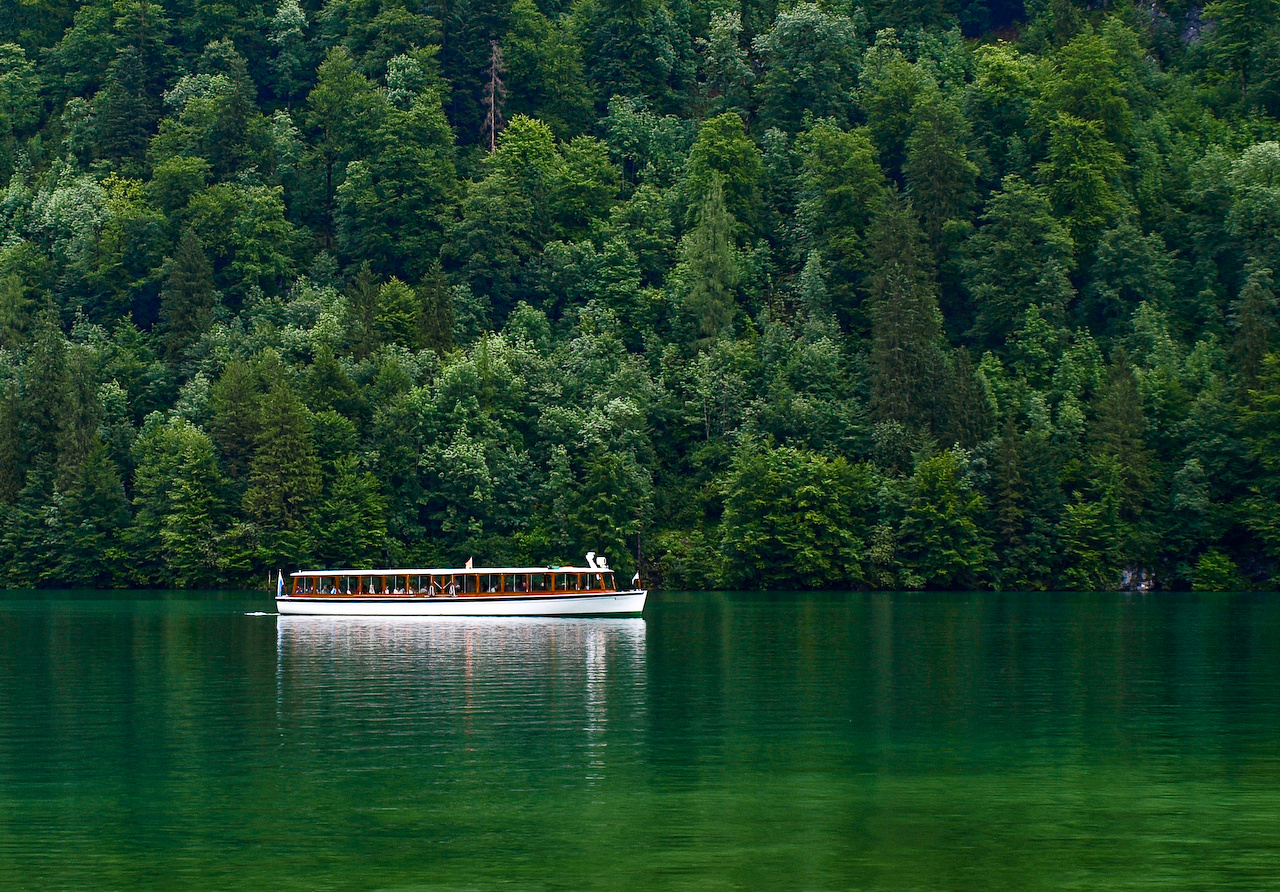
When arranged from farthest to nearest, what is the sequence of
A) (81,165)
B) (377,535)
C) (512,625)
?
(81,165)
(377,535)
(512,625)

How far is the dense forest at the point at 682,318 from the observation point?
138 m

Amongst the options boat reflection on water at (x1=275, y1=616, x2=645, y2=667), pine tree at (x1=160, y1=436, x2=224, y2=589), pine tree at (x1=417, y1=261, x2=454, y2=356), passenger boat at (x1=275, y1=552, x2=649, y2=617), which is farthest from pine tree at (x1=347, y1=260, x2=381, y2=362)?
boat reflection on water at (x1=275, y1=616, x2=645, y2=667)

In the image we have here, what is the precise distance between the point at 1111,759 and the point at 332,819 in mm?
20616

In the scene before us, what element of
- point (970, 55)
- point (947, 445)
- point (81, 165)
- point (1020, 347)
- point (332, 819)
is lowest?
point (332, 819)

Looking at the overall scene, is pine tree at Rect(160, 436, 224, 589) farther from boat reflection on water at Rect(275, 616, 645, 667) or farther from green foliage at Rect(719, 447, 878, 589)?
green foliage at Rect(719, 447, 878, 589)

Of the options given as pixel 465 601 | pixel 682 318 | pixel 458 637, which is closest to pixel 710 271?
pixel 682 318

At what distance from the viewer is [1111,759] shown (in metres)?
43.0

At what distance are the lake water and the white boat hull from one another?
1010 inches

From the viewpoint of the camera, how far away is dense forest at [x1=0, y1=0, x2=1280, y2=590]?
138000 mm

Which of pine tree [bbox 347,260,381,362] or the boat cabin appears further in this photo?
A: pine tree [bbox 347,260,381,362]

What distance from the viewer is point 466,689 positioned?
196ft

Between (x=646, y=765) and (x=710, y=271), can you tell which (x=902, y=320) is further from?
(x=646, y=765)

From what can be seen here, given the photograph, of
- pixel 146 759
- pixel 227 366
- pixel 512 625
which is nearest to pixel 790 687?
pixel 146 759

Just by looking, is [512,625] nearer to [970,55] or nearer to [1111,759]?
[1111,759]
